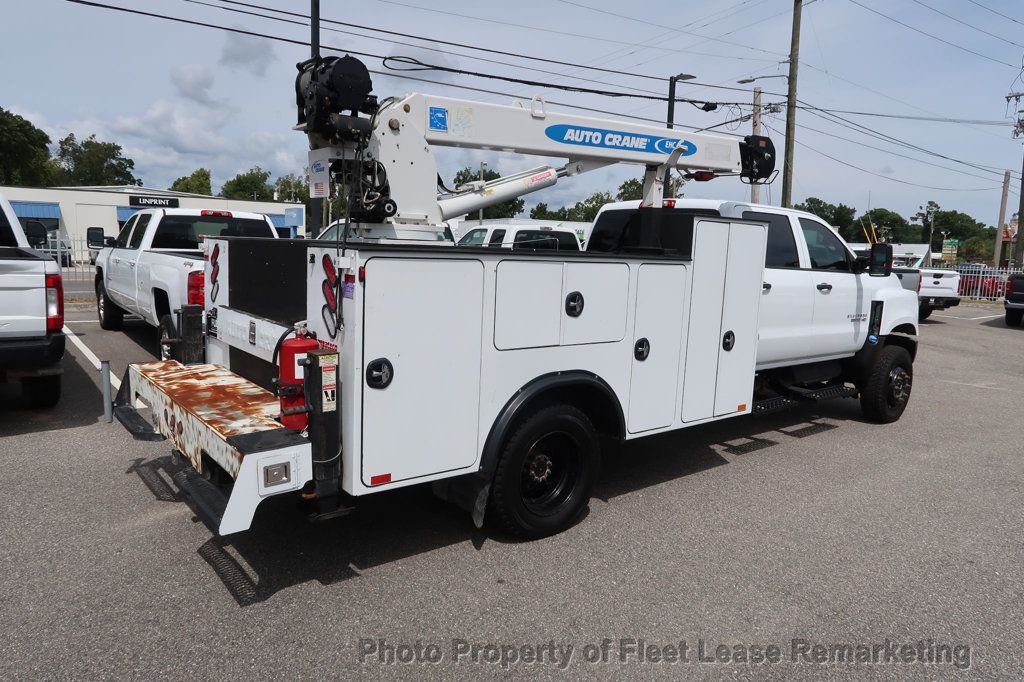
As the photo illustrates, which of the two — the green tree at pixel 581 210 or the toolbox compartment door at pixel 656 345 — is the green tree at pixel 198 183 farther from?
the toolbox compartment door at pixel 656 345

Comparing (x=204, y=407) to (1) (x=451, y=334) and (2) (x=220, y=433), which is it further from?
(1) (x=451, y=334)

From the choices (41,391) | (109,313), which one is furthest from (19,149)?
(41,391)

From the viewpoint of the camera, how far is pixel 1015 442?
7137 mm

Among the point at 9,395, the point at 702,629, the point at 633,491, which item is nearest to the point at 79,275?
the point at 9,395

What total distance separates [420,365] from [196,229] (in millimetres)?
7542

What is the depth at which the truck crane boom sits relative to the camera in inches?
171

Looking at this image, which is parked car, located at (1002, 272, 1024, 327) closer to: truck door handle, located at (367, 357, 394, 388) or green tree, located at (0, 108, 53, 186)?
truck door handle, located at (367, 357, 394, 388)

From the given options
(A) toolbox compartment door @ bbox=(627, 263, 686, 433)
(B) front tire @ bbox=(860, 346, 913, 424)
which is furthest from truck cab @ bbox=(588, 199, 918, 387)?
(A) toolbox compartment door @ bbox=(627, 263, 686, 433)

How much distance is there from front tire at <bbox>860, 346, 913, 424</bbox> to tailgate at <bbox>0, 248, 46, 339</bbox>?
7.80m

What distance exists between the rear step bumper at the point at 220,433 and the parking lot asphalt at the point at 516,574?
546mm

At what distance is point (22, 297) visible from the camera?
5.77m

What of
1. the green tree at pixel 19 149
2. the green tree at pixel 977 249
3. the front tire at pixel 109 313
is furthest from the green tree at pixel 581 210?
the green tree at pixel 977 249

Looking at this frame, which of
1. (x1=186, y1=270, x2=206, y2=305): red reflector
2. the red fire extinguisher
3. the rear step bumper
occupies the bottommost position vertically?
the rear step bumper

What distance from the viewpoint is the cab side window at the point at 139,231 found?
964 cm
